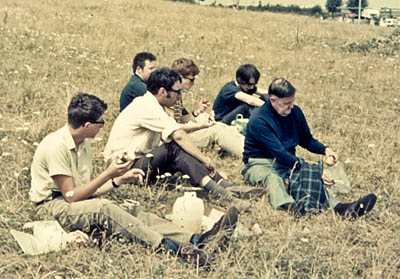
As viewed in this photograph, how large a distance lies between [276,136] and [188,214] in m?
1.50

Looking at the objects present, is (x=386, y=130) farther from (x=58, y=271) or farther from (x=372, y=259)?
(x=58, y=271)

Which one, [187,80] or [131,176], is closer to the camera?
[131,176]

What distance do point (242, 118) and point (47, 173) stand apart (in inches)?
127

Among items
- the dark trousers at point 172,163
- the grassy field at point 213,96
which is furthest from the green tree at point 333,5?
the dark trousers at point 172,163

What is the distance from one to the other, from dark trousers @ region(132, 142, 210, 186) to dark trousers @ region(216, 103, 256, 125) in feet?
6.29

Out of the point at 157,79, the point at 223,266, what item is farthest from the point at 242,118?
the point at 223,266

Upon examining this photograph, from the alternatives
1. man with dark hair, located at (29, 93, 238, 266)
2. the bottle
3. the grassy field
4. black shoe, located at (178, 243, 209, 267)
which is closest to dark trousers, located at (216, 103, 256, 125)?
the grassy field

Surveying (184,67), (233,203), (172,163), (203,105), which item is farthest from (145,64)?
(233,203)

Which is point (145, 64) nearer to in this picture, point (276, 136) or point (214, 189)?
point (276, 136)

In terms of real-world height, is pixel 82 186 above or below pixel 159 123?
below

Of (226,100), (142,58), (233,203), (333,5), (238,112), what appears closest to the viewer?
(233,203)

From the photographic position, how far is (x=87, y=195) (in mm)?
3891

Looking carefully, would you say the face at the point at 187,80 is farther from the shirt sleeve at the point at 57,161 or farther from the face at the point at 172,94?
the shirt sleeve at the point at 57,161

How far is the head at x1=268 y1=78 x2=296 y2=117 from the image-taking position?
16.3ft
